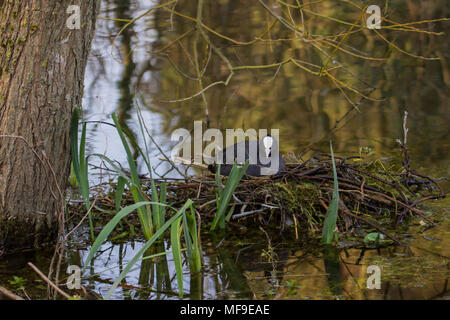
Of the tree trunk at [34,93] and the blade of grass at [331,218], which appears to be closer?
the tree trunk at [34,93]

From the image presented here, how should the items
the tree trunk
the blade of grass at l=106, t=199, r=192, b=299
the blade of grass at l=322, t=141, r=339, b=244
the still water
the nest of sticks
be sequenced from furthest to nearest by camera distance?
the nest of sticks → the blade of grass at l=322, t=141, r=339, b=244 → the tree trunk → the still water → the blade of grass at l=106, t=199, r=192, b=299

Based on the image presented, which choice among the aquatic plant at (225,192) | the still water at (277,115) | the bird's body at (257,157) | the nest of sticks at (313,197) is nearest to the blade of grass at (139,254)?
the still water at (277,115)

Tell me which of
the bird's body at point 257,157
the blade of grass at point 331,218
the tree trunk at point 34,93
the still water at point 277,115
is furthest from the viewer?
the bird's body at point 257,157

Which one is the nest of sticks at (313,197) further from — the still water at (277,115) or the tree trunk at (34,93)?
the tree trunk at (34,93)

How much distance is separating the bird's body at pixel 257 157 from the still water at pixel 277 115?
41 cm

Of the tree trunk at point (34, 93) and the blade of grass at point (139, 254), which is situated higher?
the tree trunk at point (34, 93)

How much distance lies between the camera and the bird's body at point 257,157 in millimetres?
3832

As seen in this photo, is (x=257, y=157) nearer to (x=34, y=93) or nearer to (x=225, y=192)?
(x=225, y=192)

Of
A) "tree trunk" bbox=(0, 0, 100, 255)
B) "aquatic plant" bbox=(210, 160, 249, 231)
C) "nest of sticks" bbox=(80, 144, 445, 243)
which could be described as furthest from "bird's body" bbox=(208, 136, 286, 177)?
"tree trunk" bbox=(0, 0, 100, 255)

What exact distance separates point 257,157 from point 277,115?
76.2 inches

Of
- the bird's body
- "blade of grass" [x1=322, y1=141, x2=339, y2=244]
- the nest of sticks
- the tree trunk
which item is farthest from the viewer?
the bird's body

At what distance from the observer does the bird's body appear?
383cm

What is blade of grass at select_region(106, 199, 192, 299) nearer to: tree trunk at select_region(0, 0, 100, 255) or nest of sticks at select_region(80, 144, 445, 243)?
tree trunk at select_region(0, 0, 100, 255)

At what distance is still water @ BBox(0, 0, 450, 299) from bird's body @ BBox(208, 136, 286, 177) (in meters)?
0.41
